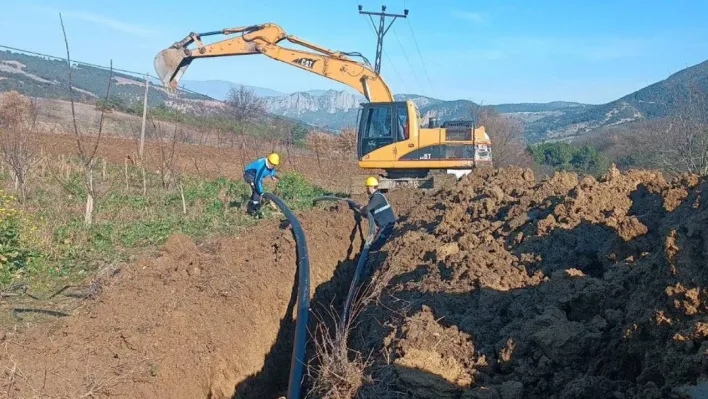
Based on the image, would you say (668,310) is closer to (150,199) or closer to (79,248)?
(79,248)

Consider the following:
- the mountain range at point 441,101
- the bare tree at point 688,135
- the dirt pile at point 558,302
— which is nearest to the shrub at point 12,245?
the dirt pile at point 558,302

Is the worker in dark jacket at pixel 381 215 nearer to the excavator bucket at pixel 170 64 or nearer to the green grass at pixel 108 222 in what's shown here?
the green grass at pixel 108 222

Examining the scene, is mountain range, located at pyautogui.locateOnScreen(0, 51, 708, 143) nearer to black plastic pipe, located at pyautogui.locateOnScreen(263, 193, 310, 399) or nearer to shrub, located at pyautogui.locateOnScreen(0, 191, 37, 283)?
black plastic pipe, located at pyautogui.locateOnScreen(263, 193, 310, 399)

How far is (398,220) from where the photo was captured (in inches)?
486

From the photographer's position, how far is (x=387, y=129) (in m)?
16.1

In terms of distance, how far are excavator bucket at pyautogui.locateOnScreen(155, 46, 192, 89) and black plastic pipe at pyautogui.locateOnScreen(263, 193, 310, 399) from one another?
5.81 m

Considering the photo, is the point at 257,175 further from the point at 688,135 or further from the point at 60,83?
the point at 60,83

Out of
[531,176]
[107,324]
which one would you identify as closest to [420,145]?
[531,176]

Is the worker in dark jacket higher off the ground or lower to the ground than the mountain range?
lower

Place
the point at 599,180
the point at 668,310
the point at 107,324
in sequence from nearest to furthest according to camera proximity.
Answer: the point at 668,310 < the point at 107,324 < the point at 599,180

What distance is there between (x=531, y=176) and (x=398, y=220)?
9.01ft

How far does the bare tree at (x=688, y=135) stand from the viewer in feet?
49.5

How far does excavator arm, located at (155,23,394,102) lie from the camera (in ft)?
48.6

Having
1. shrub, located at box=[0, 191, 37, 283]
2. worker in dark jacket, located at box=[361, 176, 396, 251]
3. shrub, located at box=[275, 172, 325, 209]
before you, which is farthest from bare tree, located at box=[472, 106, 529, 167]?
shrub, located at box=[0, 191, 37, 283]
